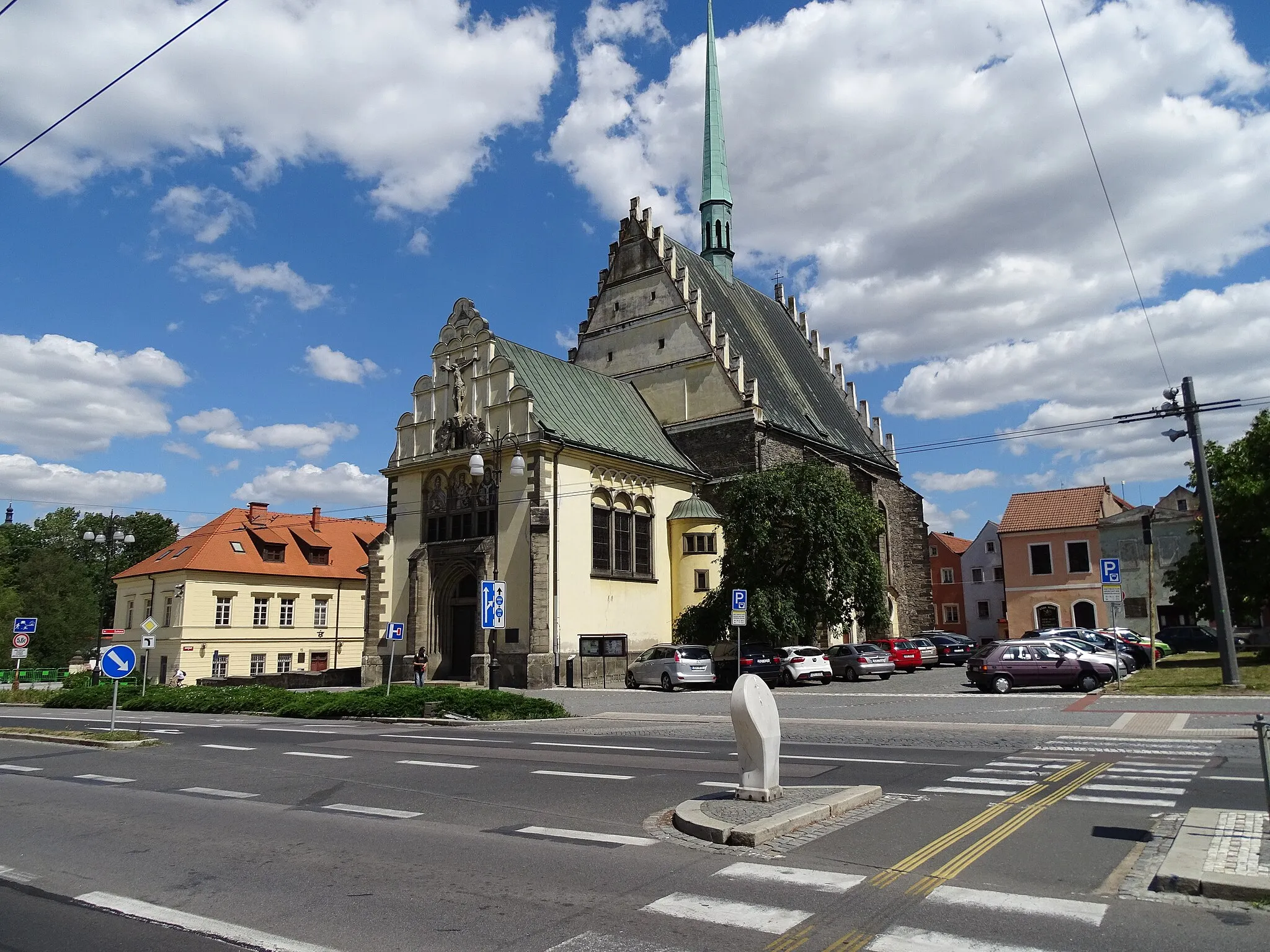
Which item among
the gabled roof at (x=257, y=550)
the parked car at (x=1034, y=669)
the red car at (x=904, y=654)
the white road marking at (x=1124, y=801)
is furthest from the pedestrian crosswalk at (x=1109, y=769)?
the gabled roof at (x=257, y=550)

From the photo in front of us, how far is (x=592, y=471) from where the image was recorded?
1409 inches

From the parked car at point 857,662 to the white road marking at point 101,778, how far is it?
2457cm

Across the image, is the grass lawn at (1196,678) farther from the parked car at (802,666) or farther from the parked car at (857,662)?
the parked car at (802,666)

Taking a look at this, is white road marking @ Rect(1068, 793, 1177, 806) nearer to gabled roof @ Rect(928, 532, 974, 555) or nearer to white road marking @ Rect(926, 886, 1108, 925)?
white road marking @ Rect(926, 886, 1108, 925)

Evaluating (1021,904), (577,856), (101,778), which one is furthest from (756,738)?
(101,778)

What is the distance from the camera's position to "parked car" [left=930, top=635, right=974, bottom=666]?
1581 inches

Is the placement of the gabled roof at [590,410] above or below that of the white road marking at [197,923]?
above

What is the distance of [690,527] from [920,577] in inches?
703

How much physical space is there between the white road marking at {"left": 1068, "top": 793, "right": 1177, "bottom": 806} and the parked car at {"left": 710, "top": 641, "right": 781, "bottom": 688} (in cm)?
1961

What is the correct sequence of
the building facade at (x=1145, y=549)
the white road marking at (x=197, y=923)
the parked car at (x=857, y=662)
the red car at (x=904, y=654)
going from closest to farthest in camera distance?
the white road marking at (x=197, y=923) < the parked car at (x=857, y=662) < the red car at (x=904, y=654) < the building facade at (x=1145, y=549)

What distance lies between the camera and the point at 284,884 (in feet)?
21.3

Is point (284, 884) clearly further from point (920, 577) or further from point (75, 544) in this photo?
point (75, 544)

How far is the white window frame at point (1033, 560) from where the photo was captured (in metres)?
55.4

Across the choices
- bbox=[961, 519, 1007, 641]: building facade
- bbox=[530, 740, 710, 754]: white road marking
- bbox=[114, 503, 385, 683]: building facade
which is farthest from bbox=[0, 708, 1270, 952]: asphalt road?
bbox=[961, 519, 1007, 641]: building facade
